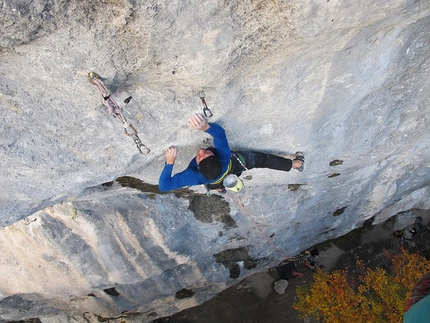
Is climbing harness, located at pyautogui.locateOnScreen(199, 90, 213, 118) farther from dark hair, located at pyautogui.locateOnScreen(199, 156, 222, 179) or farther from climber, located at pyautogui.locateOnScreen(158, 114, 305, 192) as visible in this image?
dark hair, located at pyautogui.locateOnScreen(199, 156, 222, 179)

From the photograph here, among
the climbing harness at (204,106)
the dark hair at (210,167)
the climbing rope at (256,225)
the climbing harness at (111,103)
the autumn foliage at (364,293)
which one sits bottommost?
the autumn foliage at (364,293)

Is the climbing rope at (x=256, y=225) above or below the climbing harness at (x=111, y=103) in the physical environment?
below

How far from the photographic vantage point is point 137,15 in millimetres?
2113

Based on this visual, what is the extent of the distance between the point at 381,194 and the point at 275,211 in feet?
8.91

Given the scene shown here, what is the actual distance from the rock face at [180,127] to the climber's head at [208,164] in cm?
22

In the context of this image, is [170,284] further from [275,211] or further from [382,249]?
[382,249]

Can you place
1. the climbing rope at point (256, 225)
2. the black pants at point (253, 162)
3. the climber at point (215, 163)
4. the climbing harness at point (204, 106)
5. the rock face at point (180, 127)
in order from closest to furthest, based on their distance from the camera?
the rock face at point (180, 127)
the climbing harness at point (204, 106)
the climber at point (215, 163)
the black pants at point (253, 162)
the climbing rope at point (256, 225)

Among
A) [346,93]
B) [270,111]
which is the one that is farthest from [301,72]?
[346,93]

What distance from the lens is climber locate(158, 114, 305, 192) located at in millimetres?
3561

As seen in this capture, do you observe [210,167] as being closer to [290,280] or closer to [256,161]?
[256,161]

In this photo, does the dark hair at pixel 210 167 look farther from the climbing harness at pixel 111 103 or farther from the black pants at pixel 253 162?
the climbing harness at pixel 111 103

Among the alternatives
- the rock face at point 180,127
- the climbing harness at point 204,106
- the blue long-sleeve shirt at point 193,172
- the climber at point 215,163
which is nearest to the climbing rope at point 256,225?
the rock face at point 180,127

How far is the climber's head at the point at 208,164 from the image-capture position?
3777 millimetres

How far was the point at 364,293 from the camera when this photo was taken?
9.32 metres
